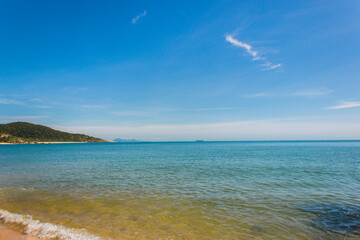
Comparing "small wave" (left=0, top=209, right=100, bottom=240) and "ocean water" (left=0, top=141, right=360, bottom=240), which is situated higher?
"small wave" (left=0, top=209, right=100, bottom=240)

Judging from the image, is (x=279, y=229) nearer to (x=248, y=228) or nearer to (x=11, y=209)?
(x=248, y=228)

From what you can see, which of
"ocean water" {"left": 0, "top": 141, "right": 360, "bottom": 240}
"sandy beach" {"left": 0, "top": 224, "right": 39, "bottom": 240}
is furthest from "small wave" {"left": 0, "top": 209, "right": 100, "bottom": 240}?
"sandy beach" {"left": 0, "top": 224, "right": 39, "bottom": 240}

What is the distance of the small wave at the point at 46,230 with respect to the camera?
8531 millimetres

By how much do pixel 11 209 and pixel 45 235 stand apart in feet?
18.9

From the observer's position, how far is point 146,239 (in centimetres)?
865

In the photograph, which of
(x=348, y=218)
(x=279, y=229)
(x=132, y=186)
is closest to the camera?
(x=279, y=229)

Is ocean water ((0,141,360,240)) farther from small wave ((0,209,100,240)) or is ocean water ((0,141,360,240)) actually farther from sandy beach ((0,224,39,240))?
sandy beach ((0,224,39,240))

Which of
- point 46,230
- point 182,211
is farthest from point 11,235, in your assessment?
point 182,211

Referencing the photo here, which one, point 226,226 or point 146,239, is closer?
point 146,239

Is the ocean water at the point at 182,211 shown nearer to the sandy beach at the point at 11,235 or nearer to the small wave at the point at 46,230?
the small wave at the point at 46,230

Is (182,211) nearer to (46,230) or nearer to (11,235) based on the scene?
(46,230)

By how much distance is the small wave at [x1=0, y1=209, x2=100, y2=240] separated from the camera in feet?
28.0

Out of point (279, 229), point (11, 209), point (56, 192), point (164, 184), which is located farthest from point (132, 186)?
point (279, 229)

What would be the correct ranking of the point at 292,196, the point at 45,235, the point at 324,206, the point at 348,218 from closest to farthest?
the point at 45,235 → the point at 348,218 → the point at 324,206 → the point at 292,196
